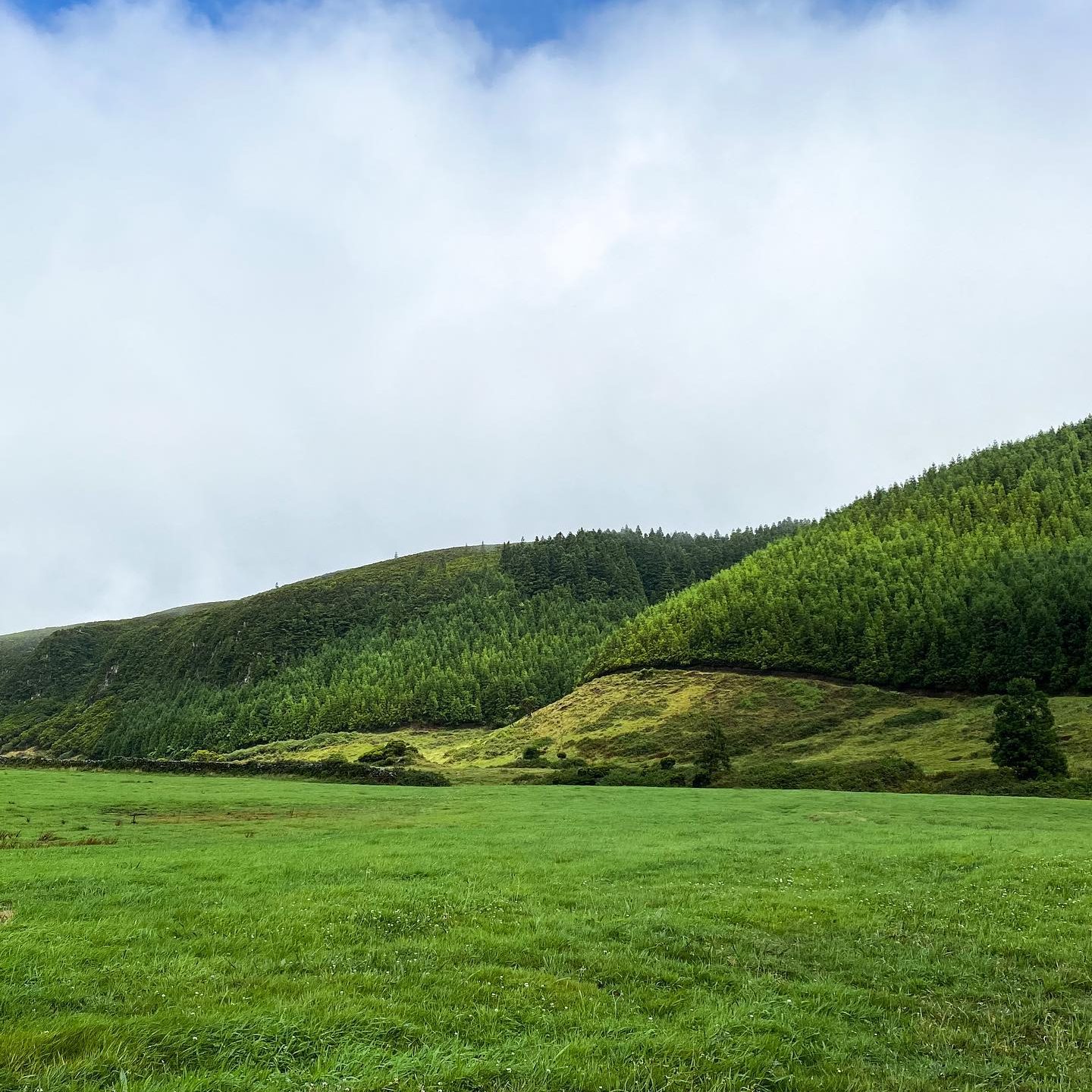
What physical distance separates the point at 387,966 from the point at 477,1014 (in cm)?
267

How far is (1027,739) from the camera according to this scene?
5722cm

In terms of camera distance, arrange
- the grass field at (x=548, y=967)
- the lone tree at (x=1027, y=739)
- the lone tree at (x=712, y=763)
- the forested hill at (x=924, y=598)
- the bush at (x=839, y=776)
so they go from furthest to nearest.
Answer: the forested hill at (x=924, y=598), the lone tree at (x=712, y=763), the bush at (x=839, y=776), the lone tree at (x=1027, y=739), the grass field at (x=548, y=967)

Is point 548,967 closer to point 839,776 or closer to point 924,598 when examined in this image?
point 839,776

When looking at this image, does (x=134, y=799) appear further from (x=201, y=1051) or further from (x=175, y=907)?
(x=201, y=1051)

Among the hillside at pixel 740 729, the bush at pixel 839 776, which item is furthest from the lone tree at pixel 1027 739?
the bush at pixel 839 776

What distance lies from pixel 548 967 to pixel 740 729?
103539mm

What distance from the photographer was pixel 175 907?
14.8 metres

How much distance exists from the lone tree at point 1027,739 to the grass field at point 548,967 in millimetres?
37158

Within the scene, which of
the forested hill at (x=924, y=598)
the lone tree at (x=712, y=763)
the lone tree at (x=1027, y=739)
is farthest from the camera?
the forested hill at (x=924, y=598)

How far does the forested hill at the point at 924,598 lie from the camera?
11138 centimetres

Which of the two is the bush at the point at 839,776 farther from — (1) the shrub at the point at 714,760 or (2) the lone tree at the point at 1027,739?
(2) the lone tree at the point at 1027,739

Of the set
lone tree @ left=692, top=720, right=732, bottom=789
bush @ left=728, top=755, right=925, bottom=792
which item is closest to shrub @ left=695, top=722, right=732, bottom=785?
lone tree @ left=692, top=720, right=732, bottom=789

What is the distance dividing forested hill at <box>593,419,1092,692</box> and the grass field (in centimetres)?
10280

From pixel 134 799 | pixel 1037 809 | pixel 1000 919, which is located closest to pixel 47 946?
pixel 1000 919
